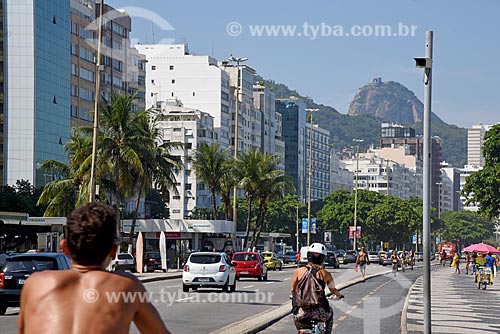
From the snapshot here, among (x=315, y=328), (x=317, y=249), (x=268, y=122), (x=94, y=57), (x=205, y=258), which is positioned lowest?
(x=205, y=258)

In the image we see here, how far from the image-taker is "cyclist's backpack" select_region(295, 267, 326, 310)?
12492 mm

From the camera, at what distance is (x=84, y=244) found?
5.03 m

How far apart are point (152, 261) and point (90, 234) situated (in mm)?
56452

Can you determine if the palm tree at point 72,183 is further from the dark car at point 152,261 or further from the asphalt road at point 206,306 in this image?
the asphalt road at point 206,306

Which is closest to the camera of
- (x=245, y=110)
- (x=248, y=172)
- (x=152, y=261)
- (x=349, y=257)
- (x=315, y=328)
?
(x=315, y=328)

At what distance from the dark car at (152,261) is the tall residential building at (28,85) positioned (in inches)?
1226

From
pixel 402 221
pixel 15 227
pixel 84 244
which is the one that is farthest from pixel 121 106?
pixel 402 221

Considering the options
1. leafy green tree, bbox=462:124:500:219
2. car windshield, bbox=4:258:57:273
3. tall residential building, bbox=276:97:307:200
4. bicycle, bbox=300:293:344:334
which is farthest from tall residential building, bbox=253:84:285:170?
bicycle, bbox=300:293:344:334

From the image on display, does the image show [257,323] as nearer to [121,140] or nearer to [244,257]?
[244,257]

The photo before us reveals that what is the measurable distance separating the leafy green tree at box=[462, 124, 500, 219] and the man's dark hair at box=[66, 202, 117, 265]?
68.5 metres

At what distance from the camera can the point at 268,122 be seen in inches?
6762

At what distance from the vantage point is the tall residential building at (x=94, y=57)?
100875 millimetres

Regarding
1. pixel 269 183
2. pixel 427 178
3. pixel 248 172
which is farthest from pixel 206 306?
pixel 269 183

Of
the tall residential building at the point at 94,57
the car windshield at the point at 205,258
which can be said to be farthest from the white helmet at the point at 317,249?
the tall residential building at the point at 94,57
